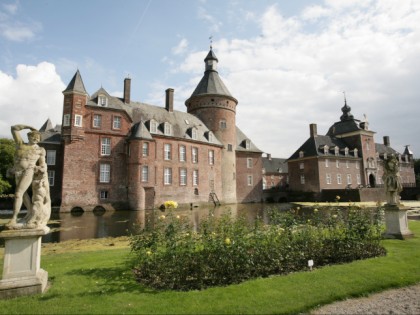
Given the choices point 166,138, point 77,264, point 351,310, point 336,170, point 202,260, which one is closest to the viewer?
point 351,310

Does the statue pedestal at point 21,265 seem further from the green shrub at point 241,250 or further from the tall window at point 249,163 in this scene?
the tall window at point 249,163

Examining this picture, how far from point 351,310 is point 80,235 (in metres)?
12.9

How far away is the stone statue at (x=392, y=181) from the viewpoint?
32.2 feet

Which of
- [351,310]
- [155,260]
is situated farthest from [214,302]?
[351,310]

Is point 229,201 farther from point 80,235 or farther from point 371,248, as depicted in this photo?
point 371,248

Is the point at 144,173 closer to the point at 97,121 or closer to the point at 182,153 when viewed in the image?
the point at 182,153

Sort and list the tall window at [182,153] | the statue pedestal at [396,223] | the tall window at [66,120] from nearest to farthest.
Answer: the statue pedestal at [396,223], the tall window at [66,120], the tall window at [182,153]

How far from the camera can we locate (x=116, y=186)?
95.7 feet

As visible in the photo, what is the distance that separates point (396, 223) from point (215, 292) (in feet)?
25.2

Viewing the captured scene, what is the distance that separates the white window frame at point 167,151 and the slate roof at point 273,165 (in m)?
32.6

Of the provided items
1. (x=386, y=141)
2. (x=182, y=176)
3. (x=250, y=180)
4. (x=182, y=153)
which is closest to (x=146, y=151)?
(x=182, y=153)

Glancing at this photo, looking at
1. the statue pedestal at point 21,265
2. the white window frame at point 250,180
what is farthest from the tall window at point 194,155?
the statue pedestal at point 21,265

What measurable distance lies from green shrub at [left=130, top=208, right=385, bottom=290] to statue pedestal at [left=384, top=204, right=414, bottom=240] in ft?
7.30

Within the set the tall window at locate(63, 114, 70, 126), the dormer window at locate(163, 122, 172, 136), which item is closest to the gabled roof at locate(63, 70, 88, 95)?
the tall window at locate(63, 114, 70, 126)
